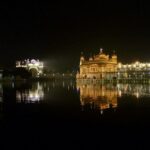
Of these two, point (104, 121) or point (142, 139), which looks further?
point (104, 121)

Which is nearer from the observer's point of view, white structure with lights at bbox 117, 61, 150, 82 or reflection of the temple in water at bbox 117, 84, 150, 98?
reflection of the temple in water at bbox 117, 84, 150, 98

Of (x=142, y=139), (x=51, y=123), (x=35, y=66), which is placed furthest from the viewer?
(x=35, y=66)

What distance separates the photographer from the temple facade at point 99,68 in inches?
4520

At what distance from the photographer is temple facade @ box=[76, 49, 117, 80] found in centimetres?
11481

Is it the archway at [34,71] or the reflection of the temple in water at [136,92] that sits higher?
the archway at [34,71]

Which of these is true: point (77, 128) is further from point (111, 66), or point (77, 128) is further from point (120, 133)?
point (111, 66)

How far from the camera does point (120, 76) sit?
110 metres

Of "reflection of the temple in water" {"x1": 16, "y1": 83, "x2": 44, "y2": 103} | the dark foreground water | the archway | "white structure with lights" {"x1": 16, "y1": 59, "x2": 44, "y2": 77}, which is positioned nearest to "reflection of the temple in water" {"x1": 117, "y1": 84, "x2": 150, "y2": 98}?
"reflection of the temple in water" {"x1": 16, "y1": 83, "x2": 44, "y2": 103}

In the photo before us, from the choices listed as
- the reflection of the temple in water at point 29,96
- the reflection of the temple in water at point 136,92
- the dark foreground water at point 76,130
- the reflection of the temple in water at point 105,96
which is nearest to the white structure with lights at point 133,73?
the reflection of the temple in water at point 136,92

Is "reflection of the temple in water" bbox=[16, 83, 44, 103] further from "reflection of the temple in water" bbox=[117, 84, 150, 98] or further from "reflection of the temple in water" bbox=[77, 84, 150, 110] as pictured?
"reflection of the temple in water" bbox=[117, 84, 150, 98]

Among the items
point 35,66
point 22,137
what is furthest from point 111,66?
point 22,137

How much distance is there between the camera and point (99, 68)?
387 feet

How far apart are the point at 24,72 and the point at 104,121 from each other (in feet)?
372

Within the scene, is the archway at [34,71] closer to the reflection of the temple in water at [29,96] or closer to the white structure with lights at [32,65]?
the white structure with lights at [32,65]
